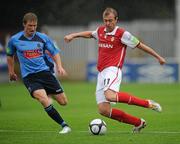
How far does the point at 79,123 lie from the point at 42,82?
2568 millimetres

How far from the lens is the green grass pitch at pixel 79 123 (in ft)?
42.9

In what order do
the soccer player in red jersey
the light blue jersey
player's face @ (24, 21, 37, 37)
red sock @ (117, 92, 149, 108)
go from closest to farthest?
red sock @ (117, 92, 149, 108) → the soccer player in red jersey → player's face @ (24, 21, 37, 37) → the light blue jersey

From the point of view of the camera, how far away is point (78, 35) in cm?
1445

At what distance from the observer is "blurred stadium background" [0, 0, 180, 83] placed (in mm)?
39188

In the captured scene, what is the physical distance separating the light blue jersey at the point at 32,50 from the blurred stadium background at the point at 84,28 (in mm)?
22347

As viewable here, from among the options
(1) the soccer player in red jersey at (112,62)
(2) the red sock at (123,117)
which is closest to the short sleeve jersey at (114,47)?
(1) the soccer player in red jersey at (112,62)

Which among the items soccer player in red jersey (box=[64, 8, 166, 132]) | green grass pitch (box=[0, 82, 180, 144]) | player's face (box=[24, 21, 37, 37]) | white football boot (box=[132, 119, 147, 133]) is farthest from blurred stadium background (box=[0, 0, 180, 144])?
player's face (box=[24, 21, 37, 37])

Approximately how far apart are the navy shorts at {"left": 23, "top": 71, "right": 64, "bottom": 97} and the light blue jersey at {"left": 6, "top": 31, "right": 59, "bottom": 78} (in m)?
0.10

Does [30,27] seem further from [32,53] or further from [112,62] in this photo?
[112,62]

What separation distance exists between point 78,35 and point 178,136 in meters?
2.78

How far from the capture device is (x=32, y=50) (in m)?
14.4

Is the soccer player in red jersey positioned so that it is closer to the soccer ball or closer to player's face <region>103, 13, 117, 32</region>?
player's face <region>103, 13, 117, 32</region>

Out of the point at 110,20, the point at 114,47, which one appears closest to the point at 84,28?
the point at 114,47

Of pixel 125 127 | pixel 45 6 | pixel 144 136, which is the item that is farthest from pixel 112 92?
pixel 45 6
